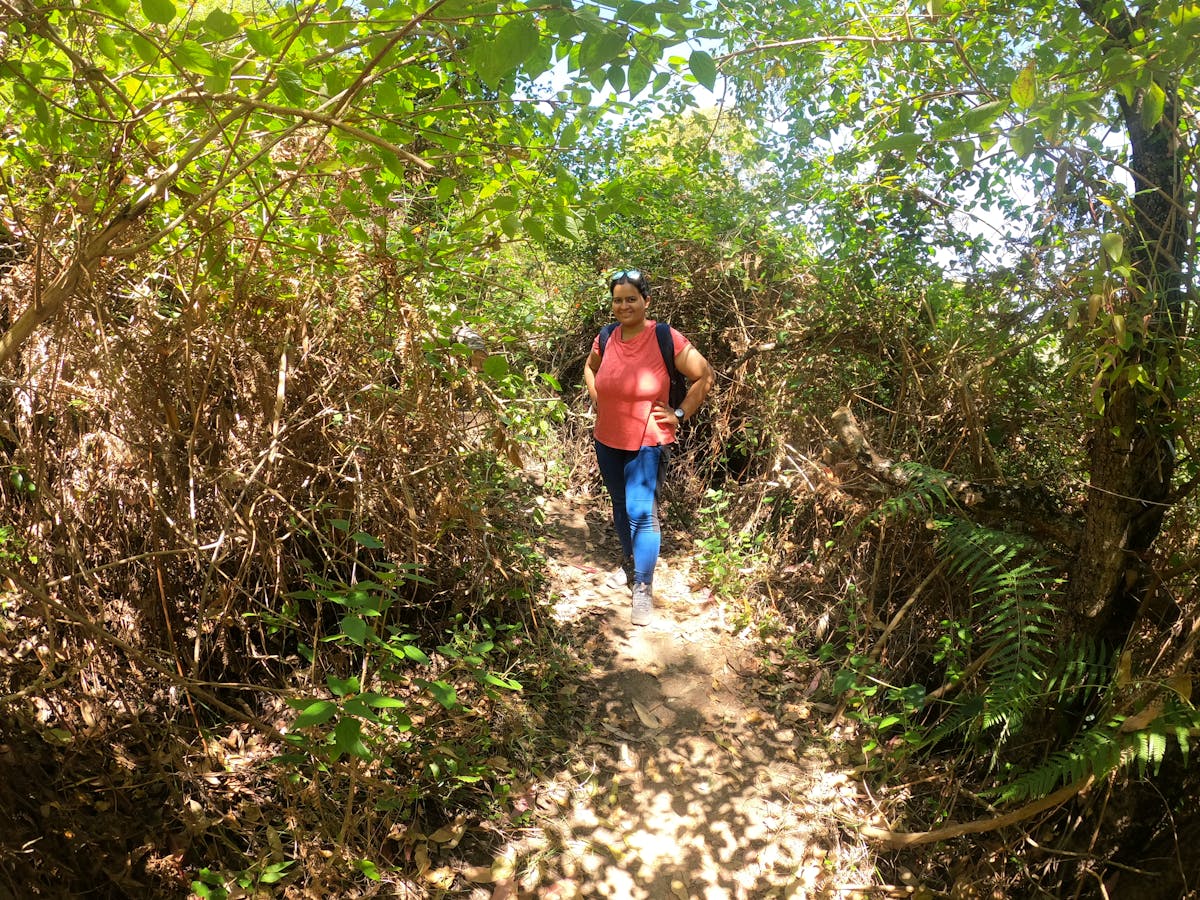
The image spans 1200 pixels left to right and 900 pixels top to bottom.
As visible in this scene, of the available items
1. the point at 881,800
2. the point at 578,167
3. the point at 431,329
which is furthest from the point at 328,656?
the point at 578,167

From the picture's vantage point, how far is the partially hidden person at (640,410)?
452cm

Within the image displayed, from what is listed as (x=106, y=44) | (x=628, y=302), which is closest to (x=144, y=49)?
(x=106, y=44)

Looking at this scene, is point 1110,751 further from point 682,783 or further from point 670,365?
point 670,365

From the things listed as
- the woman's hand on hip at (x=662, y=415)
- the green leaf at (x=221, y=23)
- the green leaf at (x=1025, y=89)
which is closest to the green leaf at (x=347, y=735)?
the green leaf at (x=221, y=23)

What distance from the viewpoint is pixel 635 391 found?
14.8 feet

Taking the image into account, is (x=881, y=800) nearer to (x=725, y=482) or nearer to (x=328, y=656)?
(x=328, y=656)

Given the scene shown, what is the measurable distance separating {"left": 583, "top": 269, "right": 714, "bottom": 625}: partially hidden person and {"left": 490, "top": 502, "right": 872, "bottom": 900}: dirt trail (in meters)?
0.41

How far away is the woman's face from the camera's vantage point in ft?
14.8

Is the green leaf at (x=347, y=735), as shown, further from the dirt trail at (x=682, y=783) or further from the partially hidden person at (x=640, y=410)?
the partially hidden person at (x=640, y=410)

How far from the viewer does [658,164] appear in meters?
7.18

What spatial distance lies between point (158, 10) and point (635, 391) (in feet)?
10.3

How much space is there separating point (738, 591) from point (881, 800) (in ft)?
5.49

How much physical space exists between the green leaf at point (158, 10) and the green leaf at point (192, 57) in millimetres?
228

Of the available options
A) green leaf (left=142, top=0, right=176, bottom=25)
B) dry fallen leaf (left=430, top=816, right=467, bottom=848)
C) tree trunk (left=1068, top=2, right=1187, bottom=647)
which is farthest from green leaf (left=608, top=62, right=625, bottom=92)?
dry fallen leaf (left=430, top=816, right=467, bottom=848)
